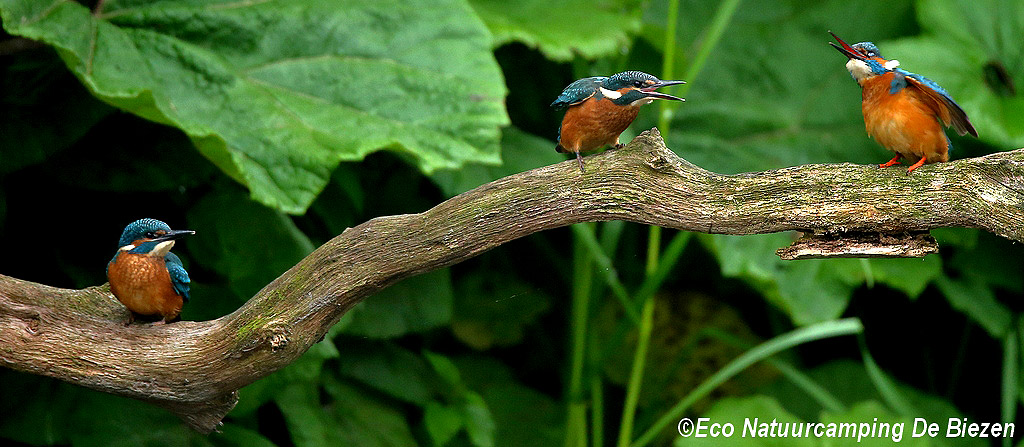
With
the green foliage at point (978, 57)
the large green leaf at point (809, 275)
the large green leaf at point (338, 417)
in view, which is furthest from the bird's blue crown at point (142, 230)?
the green foliage at point (978, 57)

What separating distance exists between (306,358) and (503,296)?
1.21 metres

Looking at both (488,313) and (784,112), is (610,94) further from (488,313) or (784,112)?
(784,112)

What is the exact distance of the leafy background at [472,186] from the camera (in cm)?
238

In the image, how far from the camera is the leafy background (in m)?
2.38

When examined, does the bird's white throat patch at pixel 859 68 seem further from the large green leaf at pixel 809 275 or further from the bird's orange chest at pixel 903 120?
the large green leaf at pixel 809 275

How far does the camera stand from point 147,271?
1613 millimetres

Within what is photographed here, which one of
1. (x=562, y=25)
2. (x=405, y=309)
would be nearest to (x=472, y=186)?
(x=405, y=309)

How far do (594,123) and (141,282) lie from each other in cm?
87

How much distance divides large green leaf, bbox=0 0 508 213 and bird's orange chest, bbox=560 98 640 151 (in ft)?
2.69

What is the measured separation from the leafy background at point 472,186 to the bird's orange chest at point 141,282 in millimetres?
515

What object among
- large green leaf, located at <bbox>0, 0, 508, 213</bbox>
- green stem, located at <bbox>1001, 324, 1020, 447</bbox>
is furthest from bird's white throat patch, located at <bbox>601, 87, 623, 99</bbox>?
green stem, located at <bbox>1001, 324, 1020, 447</bbox>

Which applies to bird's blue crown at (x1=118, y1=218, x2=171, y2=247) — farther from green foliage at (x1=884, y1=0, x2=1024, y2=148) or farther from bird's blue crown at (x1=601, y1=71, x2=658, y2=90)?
green foliage at (x1=884, y1=0, x2=1024, y2=148)

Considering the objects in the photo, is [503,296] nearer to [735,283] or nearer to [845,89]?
[735,283]

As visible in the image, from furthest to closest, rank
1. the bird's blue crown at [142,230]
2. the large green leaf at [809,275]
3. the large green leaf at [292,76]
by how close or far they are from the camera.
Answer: the large green leaf at [809,275] < the large green leaf at [292,76] < the bird's blue crown at [142,230]
